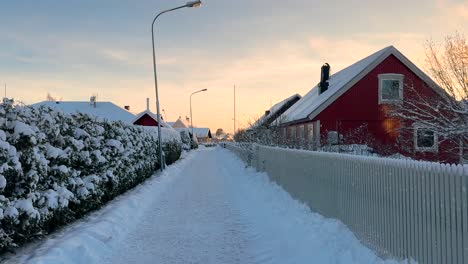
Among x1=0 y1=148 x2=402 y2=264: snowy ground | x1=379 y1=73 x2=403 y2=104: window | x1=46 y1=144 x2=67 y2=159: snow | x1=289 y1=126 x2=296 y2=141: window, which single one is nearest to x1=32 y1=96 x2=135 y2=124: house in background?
x1=289 y1=126 x2=296 y2=141: window

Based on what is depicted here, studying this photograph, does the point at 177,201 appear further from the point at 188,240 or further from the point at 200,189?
the point at 188,240

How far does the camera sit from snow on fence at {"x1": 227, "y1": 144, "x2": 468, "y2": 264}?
4195 millimetres

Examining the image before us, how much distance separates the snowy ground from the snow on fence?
1.00 ft

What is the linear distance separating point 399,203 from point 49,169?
18.6ft

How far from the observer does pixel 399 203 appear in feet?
17.6

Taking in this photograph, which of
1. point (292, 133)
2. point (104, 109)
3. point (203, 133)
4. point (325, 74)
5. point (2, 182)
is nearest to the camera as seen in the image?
point (2, 182)

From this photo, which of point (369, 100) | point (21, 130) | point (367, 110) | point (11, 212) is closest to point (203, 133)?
point (367, 110)

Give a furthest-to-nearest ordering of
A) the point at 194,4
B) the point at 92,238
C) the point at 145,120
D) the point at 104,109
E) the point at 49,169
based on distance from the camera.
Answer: the point at 104,109 < the point at 145,120 < the point at 194,4 < the point at 49,169 < the point at 92,238

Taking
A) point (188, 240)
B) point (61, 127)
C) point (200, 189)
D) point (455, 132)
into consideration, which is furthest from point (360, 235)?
point (200, 189)

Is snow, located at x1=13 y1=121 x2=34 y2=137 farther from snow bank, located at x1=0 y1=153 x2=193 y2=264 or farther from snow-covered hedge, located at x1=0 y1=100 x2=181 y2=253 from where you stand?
snow bank, located at x1=0 y1=153 x2=193 y2=264

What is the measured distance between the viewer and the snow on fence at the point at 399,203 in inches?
165

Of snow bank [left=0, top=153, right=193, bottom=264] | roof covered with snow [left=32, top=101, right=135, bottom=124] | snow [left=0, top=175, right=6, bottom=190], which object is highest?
roof covered with snow [left=32, top=101, right=135, bottom=124]

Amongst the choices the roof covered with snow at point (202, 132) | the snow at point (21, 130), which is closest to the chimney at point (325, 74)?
the snow at point (21, 130)

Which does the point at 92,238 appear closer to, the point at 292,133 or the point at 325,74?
the point at 292,133
